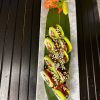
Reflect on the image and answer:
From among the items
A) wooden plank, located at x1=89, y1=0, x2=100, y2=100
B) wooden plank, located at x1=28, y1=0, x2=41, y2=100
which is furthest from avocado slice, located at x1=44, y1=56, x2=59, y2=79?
wooden plank, located at x1=89, y1=0, x2=100, y2=100

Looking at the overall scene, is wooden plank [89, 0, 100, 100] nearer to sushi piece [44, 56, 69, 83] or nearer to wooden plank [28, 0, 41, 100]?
sushi piece [44, 56, 69, 83]

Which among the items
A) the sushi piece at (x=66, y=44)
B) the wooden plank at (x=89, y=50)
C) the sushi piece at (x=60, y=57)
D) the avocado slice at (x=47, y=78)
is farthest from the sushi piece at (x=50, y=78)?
the wooden plank at (x=89, y=50)

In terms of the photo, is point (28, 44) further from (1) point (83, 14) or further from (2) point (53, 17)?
(1) point (83, 14)

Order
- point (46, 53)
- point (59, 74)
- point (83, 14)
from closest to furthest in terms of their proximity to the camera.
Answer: point (59, 74) → point (46, 53) → point (83, 14)

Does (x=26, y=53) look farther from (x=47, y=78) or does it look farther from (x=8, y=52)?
(x=47, y=78)

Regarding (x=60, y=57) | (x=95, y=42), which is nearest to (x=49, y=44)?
(x=60, y=57)

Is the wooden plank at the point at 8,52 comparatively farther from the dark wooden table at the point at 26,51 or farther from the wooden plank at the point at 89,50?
the wooden plank at the point at 89,50

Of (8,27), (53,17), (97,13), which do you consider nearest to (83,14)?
(97,13)
